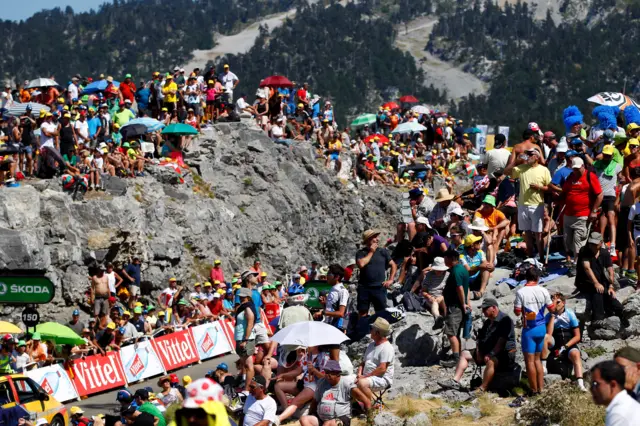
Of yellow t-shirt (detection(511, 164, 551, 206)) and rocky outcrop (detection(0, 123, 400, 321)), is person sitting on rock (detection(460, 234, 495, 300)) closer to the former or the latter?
yellow t-shirt (detection(511, 164, 551, 206))

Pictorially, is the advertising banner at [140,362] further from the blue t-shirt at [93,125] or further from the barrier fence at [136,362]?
the blue t-shirt at [93,125]

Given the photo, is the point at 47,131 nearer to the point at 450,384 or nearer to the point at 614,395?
the point at 450,384

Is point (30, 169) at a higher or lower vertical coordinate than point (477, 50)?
higher

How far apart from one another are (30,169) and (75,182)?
1172 mm

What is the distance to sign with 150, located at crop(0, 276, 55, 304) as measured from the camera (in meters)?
15.1

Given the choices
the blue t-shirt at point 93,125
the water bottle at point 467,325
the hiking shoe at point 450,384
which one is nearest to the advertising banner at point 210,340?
the blue t-shirt at point 93,125

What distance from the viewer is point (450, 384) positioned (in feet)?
47.0

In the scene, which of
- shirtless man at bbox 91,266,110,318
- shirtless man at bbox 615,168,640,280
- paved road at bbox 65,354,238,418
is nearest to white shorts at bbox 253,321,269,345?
paved road at bbox 65,354,238,418

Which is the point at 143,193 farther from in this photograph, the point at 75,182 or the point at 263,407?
the point at 263,407

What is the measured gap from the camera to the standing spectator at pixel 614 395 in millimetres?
7168

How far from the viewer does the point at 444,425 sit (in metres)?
13.2

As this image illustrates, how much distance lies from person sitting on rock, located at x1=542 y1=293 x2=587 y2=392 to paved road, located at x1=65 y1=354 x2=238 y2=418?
7.75 m

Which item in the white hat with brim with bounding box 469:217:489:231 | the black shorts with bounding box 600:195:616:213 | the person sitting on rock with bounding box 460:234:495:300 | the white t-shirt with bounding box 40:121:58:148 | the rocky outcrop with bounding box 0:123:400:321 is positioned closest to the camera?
the person sitting on rock with bounding box 460:234:495:300

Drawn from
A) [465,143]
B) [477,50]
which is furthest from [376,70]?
[465,143]
